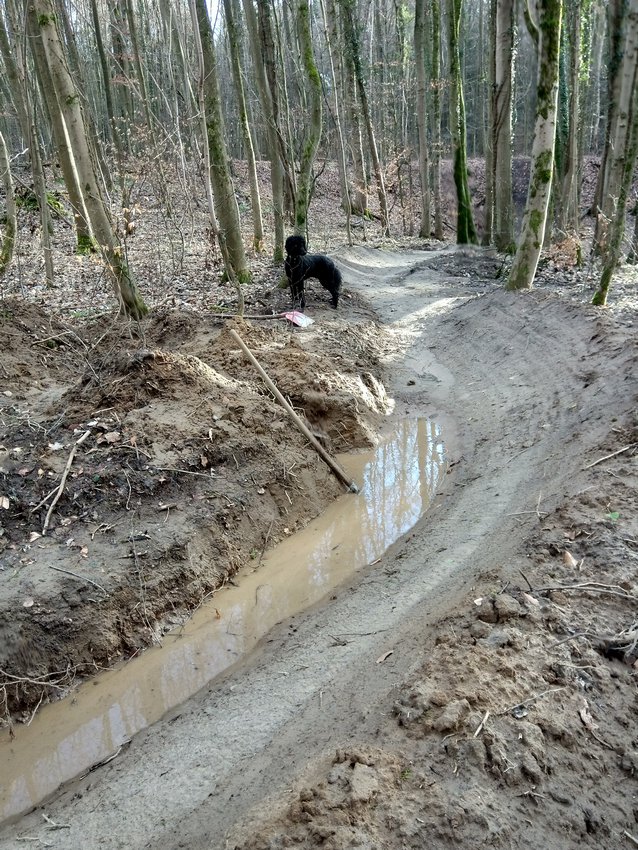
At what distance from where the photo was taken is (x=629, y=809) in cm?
238

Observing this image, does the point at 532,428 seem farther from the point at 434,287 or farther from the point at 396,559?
the point at 434,287

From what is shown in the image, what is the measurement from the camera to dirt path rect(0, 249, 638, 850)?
284 cm

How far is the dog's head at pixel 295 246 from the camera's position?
9.69 metres

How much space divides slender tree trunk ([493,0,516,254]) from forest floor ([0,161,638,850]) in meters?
6.94

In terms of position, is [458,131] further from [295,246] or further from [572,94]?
[295,246]

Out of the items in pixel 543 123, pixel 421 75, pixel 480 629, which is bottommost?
pixel 480 629

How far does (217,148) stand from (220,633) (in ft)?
29.7

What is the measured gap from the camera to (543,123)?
9352 millimetres

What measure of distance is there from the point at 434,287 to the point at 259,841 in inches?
514

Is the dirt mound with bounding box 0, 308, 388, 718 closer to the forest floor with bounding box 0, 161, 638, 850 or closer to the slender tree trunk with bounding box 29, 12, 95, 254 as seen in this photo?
the forest floor with bounding box 0, 161, 638, 850

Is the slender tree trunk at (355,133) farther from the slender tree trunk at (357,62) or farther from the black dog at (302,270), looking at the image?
the black dog at (302,270)

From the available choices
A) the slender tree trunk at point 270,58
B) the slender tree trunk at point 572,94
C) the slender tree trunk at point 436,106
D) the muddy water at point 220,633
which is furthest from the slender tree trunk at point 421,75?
the muddy water at point 220,633

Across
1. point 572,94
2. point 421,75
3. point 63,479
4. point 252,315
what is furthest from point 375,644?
point 421,75

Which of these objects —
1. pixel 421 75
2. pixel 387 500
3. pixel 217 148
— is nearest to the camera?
pixel 387 500
